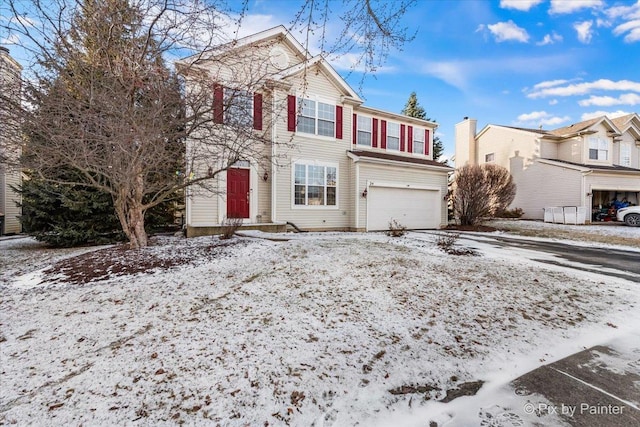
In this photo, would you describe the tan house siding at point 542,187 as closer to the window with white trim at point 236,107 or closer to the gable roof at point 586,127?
the gable roof at point 586,127

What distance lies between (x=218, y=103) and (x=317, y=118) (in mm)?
6421

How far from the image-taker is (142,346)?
285 cm

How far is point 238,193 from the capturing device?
1100cm

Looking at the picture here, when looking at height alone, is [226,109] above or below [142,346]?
Answer: above

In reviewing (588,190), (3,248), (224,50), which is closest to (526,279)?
(224,50)

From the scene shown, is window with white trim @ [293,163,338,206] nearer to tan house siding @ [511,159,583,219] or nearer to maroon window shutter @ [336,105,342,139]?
maroon window shutter @ [336,105,342,139]

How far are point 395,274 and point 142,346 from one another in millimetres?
3780

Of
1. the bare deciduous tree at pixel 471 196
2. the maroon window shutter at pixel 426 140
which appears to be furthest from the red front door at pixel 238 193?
the bare deciduous tree at pixel 471 196

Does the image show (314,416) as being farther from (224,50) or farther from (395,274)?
(224,50)

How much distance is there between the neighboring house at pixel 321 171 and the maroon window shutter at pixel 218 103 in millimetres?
3233

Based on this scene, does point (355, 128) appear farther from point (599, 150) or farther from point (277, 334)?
point (599, 150)

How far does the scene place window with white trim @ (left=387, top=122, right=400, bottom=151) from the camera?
1488 cm

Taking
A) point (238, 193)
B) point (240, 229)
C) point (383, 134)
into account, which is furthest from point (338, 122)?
point (240, 229)

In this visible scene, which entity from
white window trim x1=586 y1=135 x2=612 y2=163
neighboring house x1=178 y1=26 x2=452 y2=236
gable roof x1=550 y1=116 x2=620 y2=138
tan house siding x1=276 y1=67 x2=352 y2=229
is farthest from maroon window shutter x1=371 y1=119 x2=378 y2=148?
white window trim x1=586 y1=135 x2=612 y2=163
